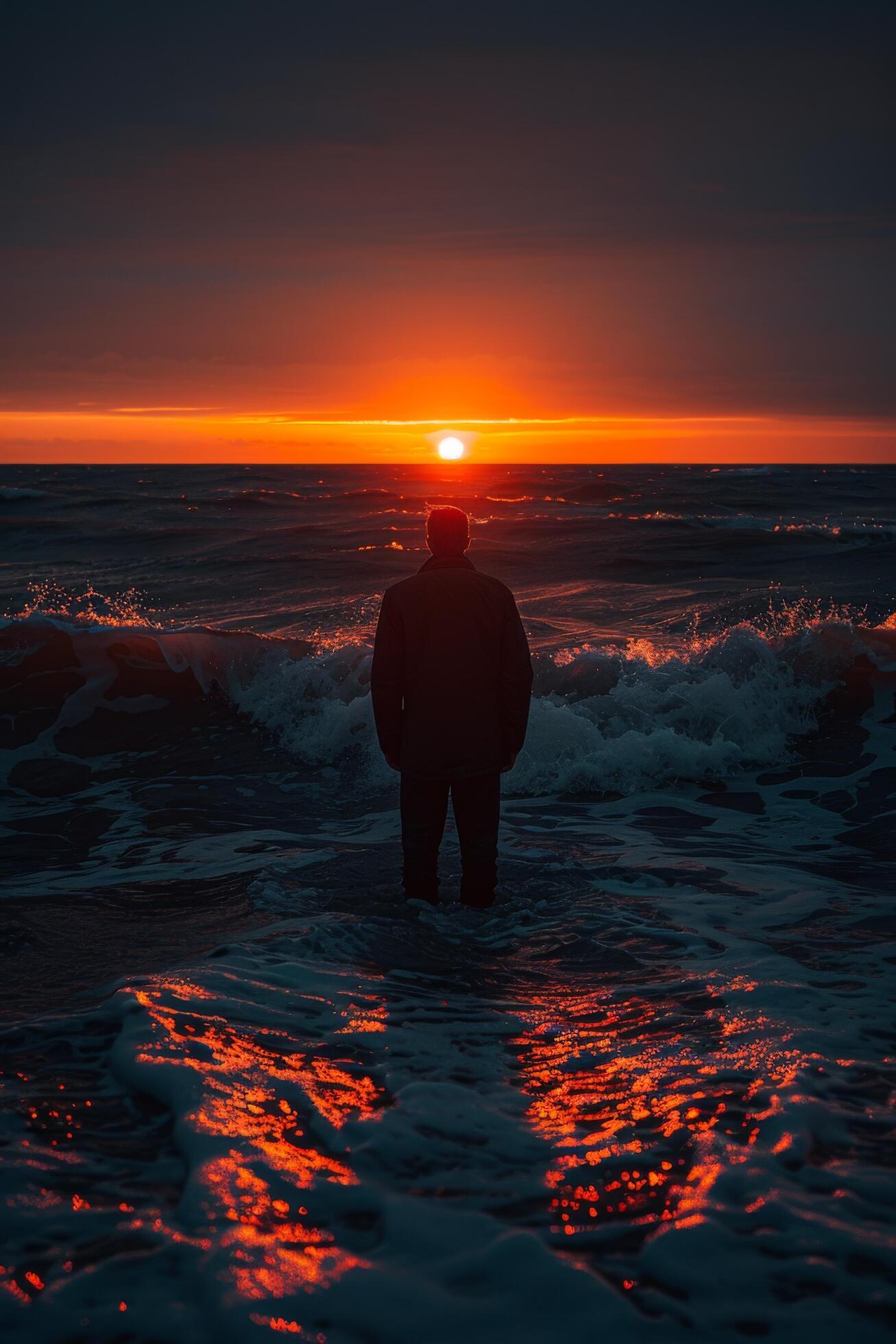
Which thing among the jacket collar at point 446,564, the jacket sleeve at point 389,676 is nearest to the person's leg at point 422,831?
the jacket sleeve at point 389,676

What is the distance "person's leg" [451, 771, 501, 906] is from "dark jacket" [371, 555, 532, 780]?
116 mm

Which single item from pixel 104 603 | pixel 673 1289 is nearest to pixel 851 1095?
pixel 673 1289

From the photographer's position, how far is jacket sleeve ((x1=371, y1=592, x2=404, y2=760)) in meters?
4.43

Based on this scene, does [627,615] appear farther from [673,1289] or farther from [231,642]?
[673,1289]

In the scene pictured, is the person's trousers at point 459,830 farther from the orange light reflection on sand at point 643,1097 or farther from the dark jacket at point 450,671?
the orange light reflection on sand at point 643,1097

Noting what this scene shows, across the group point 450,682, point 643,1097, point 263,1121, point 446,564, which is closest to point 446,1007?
point 643,1097

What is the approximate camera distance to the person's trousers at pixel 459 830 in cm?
458

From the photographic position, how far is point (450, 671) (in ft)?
14.4

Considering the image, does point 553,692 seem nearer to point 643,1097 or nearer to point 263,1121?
point 643,1097

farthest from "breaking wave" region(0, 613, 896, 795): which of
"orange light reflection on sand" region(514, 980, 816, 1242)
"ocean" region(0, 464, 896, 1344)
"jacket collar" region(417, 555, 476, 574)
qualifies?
"orange light reflection on sand" region(514, 980, 816, 1242)

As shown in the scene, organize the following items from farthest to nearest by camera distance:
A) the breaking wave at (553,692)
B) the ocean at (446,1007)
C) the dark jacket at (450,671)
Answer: the breaking wave at (553,692) < the dark jacket at (450,671) < the ocean at (446,1007)

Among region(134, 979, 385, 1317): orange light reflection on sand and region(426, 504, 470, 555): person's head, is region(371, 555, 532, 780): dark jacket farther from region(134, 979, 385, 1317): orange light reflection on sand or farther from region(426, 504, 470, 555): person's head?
region(134, 979, 385, 1317): orange light reflection on sand

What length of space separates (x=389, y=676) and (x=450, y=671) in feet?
0.97

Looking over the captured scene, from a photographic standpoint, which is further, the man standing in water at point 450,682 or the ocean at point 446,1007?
the man standing in water at point 450,682
